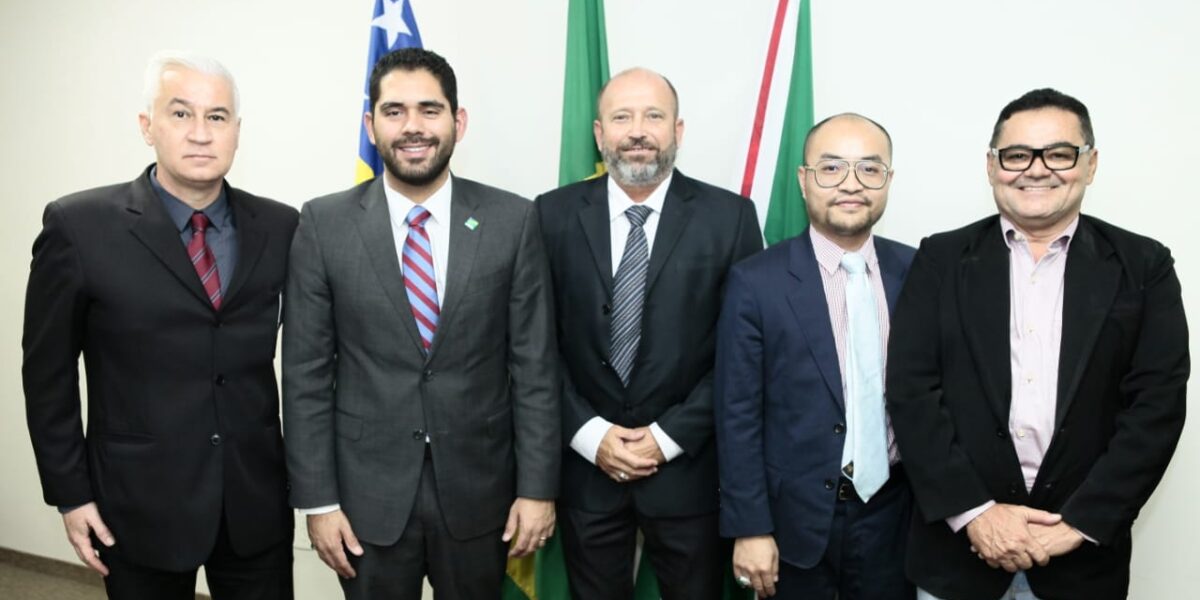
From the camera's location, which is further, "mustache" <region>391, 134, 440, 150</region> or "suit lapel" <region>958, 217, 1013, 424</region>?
"mustache" <region>391, 134, 440, 150</region>

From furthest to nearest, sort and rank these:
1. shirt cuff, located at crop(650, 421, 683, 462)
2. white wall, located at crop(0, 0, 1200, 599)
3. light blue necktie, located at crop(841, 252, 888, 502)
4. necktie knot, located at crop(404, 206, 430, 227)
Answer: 1. white wall, located at crop(0, 0, 1200, 599)
2. shirt cuff, located at crop(650, 421, 683, 462)
3. necktie knot, located at crop(404, 206, 430, 227)
4. light blue necktie, located at crop(841, 252, 888, 502)

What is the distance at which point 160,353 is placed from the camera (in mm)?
2109

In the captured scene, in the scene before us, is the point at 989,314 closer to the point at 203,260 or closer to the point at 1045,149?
the point at 1045,149

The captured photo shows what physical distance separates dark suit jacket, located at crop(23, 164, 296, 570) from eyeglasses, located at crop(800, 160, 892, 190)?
1456 millimetres

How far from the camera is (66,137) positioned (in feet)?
13.7

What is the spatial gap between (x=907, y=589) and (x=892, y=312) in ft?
2.28

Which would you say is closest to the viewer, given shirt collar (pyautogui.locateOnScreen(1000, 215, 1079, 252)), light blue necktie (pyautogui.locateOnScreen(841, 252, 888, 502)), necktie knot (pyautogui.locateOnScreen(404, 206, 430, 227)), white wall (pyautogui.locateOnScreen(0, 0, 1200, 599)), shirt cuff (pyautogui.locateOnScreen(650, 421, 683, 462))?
shirt collar (pyautogui.locateOnScreen(1000, 215, 1079, 252))

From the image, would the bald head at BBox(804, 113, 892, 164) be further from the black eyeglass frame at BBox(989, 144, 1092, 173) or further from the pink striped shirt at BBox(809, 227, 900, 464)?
the black eyeglass frame at BBox(989, 144, 1092, 173)

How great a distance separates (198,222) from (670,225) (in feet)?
4.07

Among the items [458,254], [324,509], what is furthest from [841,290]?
[324,509]

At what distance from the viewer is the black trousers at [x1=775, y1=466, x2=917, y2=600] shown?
2150mm

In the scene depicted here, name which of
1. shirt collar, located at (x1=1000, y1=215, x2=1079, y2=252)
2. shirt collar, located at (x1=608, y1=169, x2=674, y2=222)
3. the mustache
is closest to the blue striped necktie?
the mustache

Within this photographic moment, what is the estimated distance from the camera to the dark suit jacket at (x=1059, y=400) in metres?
1.89

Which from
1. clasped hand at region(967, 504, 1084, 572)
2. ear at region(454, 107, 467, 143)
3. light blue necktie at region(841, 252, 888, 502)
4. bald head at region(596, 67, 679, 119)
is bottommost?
clasped hand at region(967, 504, 1084, 572)
